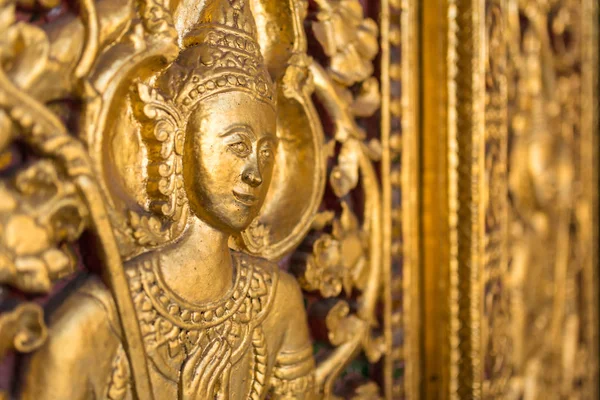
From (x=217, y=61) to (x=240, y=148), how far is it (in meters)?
0.09

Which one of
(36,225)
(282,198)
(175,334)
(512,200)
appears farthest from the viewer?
(512,200)

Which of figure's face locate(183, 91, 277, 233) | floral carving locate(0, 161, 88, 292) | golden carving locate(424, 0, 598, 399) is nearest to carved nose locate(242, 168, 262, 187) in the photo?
figure's face locate(183, 91, 277, 233)

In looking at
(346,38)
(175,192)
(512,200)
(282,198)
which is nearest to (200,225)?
(175,192)

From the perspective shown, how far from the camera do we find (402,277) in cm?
104

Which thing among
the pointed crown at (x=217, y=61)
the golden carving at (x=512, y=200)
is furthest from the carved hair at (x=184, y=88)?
the golden carving at (x=512, y=200)

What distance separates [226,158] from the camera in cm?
68

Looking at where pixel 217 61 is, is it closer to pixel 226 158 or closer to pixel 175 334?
pixel 226 158

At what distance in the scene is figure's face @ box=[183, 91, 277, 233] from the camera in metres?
0.67

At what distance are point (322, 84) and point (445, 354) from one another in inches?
20.8

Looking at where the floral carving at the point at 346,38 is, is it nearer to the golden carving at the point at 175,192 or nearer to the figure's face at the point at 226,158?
the golden carving at the point at 175,192

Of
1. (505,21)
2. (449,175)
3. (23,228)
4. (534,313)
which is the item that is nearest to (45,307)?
(23,228)

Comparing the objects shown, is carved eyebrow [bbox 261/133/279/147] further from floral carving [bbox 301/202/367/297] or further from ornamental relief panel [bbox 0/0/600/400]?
floral carving [bbox 301/202/367/297]

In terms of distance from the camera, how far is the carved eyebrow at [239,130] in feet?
2.20

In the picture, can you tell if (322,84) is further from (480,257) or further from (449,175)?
(480,257)
